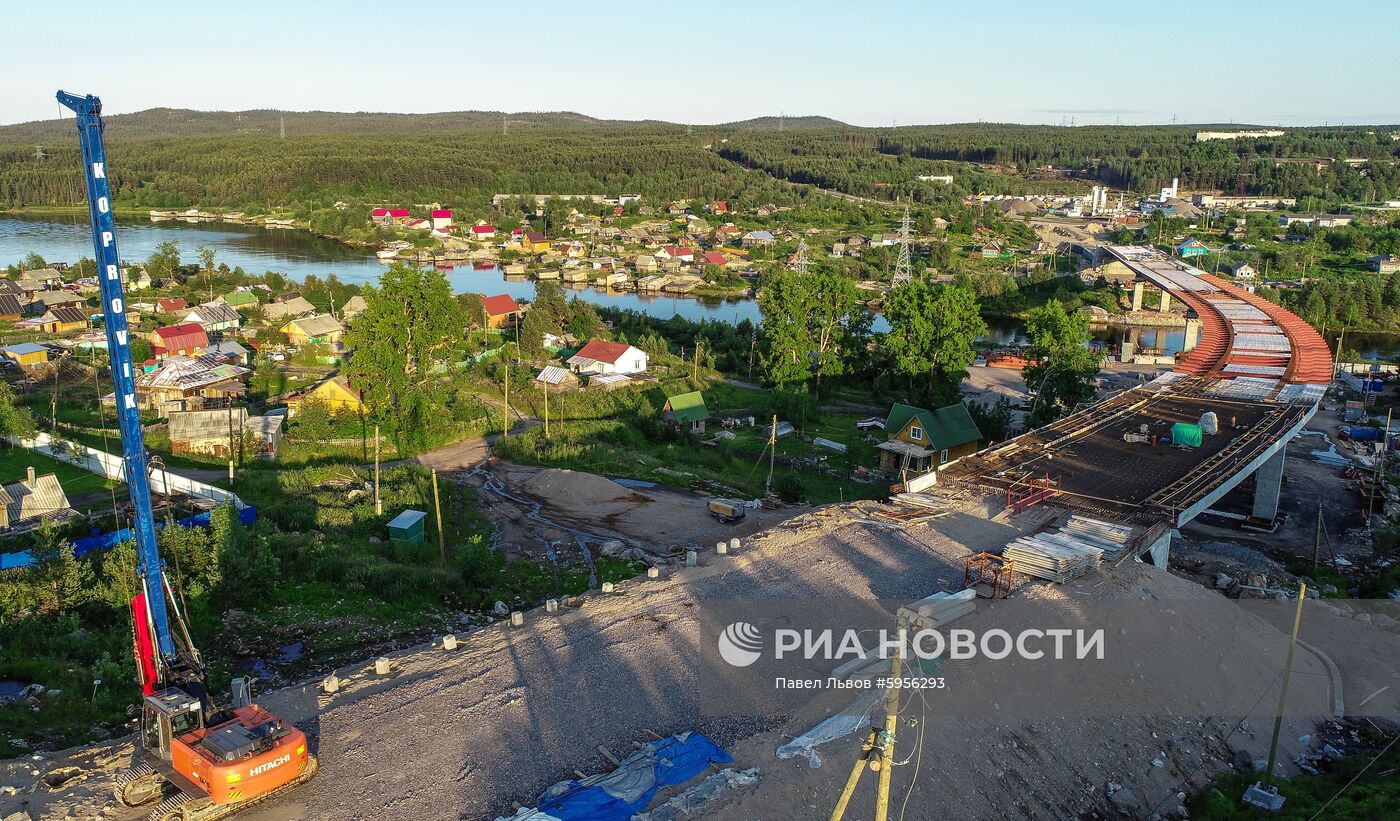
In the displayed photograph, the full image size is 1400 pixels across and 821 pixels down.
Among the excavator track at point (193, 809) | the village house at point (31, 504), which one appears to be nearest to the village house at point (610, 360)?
the village house at point (31, 504)

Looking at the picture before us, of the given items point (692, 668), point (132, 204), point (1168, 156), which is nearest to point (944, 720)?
point (692, 668)

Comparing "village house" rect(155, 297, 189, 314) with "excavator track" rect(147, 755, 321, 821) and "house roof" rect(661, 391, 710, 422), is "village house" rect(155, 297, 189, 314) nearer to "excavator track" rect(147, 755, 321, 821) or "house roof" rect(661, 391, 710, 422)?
"house roof" rect(661, 391, 710, 422)

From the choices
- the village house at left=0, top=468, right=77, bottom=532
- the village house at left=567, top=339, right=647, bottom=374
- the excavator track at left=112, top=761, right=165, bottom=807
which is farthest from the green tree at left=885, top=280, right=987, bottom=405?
the excavator track at left=112, top=761, right=165, bottom=807

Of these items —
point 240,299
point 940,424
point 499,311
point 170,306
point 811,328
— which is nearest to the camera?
point 940,424

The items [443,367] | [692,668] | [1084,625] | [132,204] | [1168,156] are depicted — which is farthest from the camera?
[1168,156]

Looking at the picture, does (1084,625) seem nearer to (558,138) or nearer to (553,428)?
(553,428)

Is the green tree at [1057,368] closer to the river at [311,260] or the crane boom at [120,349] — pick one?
the river at [311,260]

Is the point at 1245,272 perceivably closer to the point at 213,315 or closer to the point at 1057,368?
the point at 1057,368

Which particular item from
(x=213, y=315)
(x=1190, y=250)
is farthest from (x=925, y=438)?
(x=1190, y=250)
